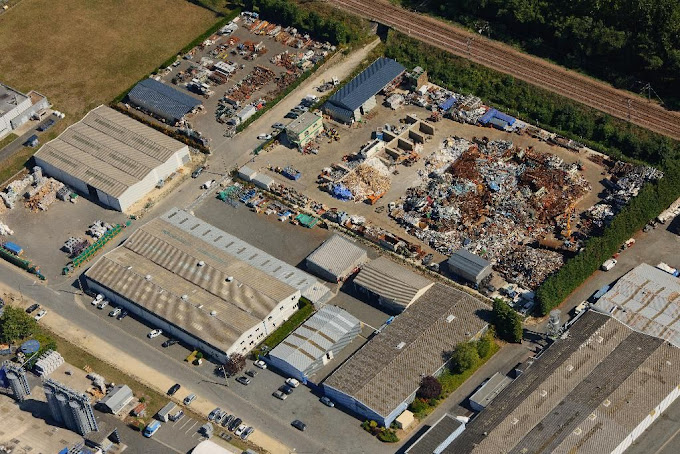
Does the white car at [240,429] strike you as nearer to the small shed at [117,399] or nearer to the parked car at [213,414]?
the parked car at [213,414]

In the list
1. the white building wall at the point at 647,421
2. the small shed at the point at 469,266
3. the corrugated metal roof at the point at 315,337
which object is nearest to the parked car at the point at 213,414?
the corrugated metal roof at the point at 315,337

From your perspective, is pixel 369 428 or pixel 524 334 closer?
pixel 369 428

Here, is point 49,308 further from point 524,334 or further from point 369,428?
point 524,334

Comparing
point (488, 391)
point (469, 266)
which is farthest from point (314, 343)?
point (469, 266)

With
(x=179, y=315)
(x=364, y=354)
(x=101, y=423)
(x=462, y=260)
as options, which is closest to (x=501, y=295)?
(x=462, y=260)

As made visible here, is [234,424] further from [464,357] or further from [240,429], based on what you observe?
[464,357]

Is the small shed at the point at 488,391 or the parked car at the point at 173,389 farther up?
the small shed at the point at 488,391
